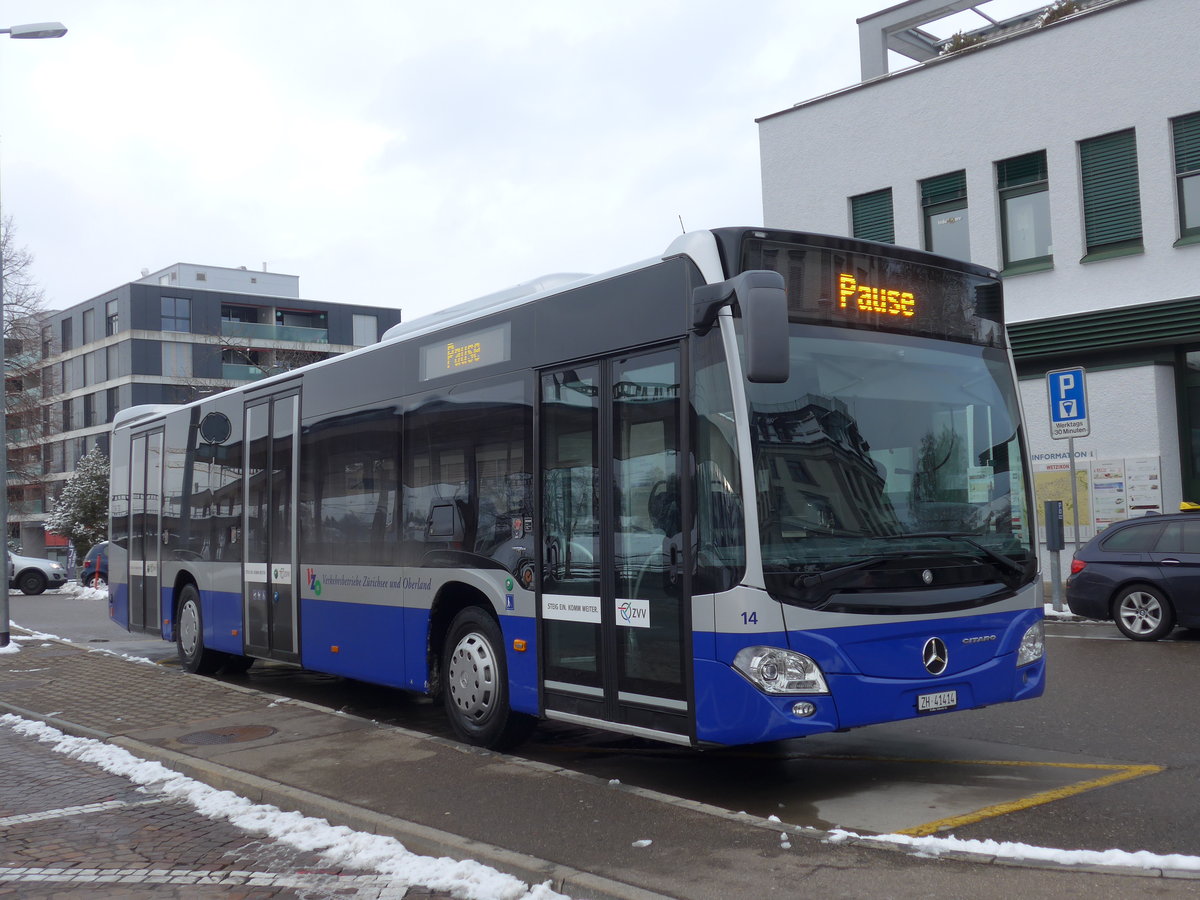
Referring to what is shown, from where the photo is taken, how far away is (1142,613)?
45.3 feet

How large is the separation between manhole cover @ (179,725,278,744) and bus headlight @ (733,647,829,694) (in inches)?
172

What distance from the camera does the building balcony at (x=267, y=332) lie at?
7912 centimetres

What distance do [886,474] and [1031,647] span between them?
1.59 m

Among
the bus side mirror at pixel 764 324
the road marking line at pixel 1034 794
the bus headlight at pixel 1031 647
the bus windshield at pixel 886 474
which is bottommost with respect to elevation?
the road marking line at pixel 1034 794

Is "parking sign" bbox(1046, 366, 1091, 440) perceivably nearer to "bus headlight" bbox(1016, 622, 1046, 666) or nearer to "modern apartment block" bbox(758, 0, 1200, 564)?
"modern apartment block" bbox(758, 0, 1200, 564)

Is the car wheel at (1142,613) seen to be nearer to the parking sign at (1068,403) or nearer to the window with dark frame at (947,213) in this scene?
the parking sign at (1068,403)

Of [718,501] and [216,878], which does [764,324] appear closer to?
[718,501]

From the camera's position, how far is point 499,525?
26.9ft

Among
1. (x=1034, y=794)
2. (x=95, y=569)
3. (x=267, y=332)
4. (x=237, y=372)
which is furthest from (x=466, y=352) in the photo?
(x=267, y=332)

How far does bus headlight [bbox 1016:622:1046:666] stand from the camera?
720 cm

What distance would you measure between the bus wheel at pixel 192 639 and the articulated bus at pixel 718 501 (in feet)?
14.8

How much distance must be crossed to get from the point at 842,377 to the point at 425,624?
12.6 feet

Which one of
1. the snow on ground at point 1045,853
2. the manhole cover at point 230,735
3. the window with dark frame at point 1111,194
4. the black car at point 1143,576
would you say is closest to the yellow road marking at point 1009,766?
the snow on ground at point 1045,853

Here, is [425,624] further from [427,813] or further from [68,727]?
[68,727]
